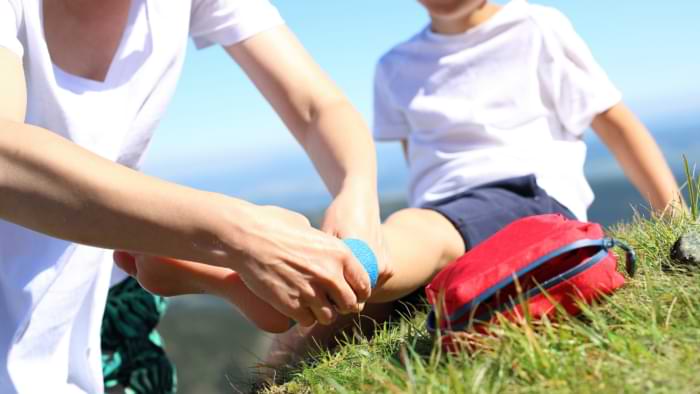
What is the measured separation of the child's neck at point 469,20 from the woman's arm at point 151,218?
2.05m

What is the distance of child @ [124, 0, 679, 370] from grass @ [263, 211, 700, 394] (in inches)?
38.1

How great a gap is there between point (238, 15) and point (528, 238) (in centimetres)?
127

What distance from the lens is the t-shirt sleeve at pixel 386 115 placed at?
361 cm

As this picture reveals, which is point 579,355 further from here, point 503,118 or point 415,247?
point 503,118

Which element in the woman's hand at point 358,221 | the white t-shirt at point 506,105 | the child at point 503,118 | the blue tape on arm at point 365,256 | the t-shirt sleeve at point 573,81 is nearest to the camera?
the blue tape on arm at point 365,256

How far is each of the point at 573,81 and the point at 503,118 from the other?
0.33m

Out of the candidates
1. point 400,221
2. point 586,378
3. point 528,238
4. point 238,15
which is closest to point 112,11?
point 238,15

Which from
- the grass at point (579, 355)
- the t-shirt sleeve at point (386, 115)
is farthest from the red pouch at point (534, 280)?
the t-shirt sleeve at point (386, 115)

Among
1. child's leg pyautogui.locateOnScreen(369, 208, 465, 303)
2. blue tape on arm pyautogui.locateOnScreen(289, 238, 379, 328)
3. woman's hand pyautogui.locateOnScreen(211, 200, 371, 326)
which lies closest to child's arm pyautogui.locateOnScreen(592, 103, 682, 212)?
child's leg pyautogui.locateOnScreen(369, 208, 465, 303)

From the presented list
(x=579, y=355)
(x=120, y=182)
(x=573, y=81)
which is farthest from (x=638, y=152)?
(x=120, y=182)

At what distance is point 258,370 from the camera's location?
245 cm

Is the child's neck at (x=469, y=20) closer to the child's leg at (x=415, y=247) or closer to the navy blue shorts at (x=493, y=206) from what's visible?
the navy blue shorts at (x=493, y=206)

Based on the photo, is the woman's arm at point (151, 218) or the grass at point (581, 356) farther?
the woman's arm at point (151, 218)

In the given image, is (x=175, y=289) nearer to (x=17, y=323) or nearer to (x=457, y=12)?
(x=17, y=323)
